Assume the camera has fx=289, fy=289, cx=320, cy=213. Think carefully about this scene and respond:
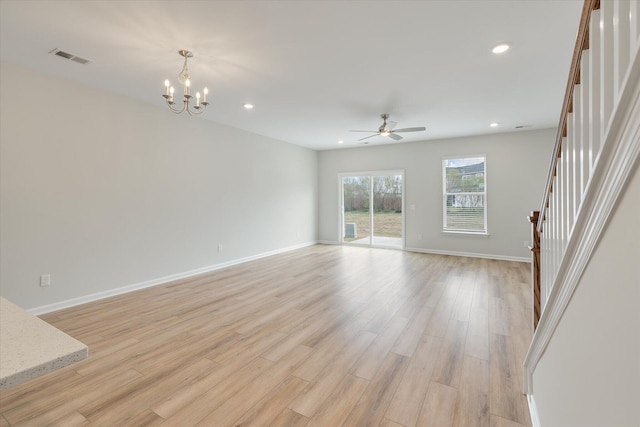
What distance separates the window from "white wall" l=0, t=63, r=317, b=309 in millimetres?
4590

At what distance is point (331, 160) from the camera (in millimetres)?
8367

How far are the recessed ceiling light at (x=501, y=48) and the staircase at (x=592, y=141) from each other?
1.88m

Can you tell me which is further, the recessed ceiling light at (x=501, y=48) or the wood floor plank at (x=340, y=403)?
the recessed ceiling light at (x=501, y=48)

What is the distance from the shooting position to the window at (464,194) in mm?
6500

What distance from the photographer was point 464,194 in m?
6.67

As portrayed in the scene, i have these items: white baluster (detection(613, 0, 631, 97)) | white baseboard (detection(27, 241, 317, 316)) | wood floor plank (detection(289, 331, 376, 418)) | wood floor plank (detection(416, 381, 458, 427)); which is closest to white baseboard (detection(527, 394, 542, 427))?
wood floor plank (detection(416, 381, 458, 427))

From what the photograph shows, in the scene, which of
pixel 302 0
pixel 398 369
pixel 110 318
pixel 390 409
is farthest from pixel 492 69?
pixel 110 318

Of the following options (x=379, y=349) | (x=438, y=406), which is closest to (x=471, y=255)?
(x=379, y=349)

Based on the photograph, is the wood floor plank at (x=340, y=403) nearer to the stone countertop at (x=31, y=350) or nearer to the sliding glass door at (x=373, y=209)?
the stone countertop at (x=31, y=350)

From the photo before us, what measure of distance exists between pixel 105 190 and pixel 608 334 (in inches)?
191

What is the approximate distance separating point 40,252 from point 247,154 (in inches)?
145

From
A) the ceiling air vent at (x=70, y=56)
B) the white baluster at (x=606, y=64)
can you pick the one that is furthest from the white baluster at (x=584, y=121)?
the ceiling air vent at (x=70, y=56)

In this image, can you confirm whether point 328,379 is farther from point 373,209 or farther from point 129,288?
point 373,209

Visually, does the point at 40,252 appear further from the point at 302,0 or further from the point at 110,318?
the point at 302,0
